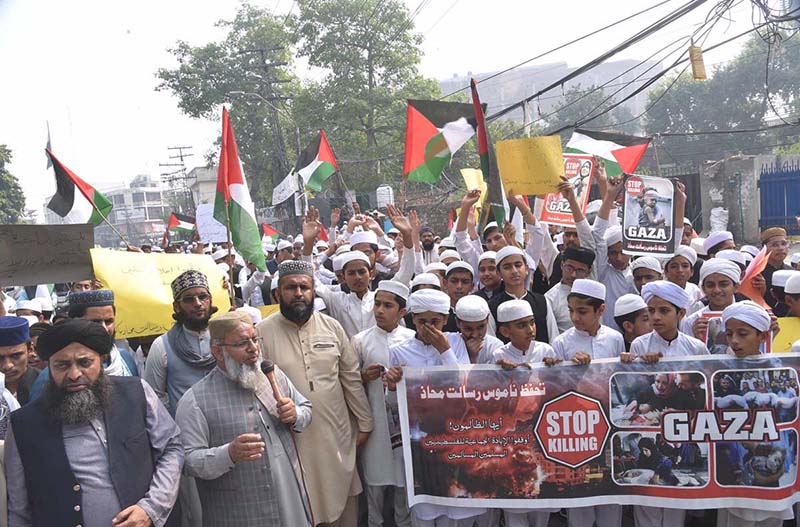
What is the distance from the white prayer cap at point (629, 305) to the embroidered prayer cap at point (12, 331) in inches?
149

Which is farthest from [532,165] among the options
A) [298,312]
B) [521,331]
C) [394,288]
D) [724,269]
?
[298,312]

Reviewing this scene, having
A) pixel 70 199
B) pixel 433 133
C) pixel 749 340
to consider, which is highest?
pixel 433 133

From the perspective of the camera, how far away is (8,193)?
41.1 metres

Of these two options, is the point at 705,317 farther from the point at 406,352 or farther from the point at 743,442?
the point at 406,352

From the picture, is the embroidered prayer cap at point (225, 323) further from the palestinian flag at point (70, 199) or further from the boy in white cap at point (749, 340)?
the palestinian flag at point (70, 199)

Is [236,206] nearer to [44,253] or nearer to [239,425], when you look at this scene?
[44,253]

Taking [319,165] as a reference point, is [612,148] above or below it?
below

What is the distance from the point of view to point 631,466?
3.99m

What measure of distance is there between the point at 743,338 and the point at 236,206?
410 centimetres

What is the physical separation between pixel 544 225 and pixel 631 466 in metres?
3.35

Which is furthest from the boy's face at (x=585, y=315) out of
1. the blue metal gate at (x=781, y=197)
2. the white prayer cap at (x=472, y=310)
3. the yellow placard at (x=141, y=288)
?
the blue metal gate at (x=781, y=197)

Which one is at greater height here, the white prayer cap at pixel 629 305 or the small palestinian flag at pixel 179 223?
the small palestinian flag at pixel 179 223

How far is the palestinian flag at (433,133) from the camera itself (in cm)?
692

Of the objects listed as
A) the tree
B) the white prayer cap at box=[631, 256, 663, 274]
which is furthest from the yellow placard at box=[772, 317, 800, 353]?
the tree
